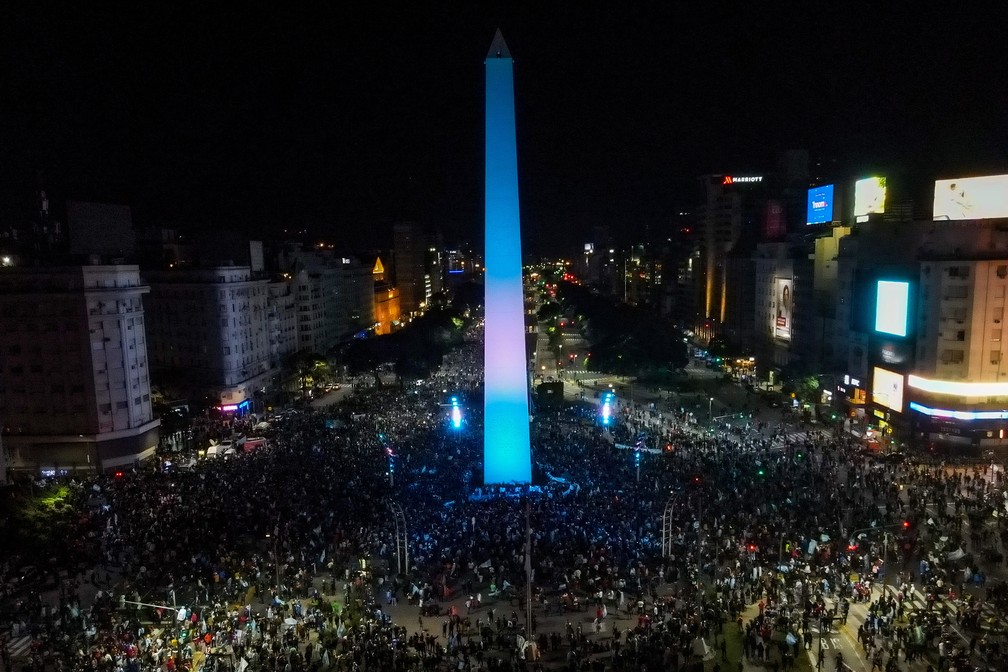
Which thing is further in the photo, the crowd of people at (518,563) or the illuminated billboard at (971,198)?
the illuminated billboard at (971,198)

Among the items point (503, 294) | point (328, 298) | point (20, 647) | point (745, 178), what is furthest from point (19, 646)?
point (745, 178)

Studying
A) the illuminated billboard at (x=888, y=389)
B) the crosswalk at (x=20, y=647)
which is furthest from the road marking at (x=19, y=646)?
the illuminated billboard at (x=888, y=389)

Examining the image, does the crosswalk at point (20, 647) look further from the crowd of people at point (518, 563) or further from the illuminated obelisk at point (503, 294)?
the illuminated obelisk at point (503, 294)

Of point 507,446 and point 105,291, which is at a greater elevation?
point 105,291

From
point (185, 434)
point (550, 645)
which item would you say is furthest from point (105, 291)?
point (550, 645)

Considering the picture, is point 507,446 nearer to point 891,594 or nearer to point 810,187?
point 891,594

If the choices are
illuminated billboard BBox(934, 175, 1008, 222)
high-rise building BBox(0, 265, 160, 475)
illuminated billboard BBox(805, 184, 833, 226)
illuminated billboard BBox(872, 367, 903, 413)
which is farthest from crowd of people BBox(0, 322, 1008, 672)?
illuminated billboard BBox(805, 184, 833, 226)

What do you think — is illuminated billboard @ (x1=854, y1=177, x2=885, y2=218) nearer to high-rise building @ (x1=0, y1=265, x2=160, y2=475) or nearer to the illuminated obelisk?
the illuminated obelisk
